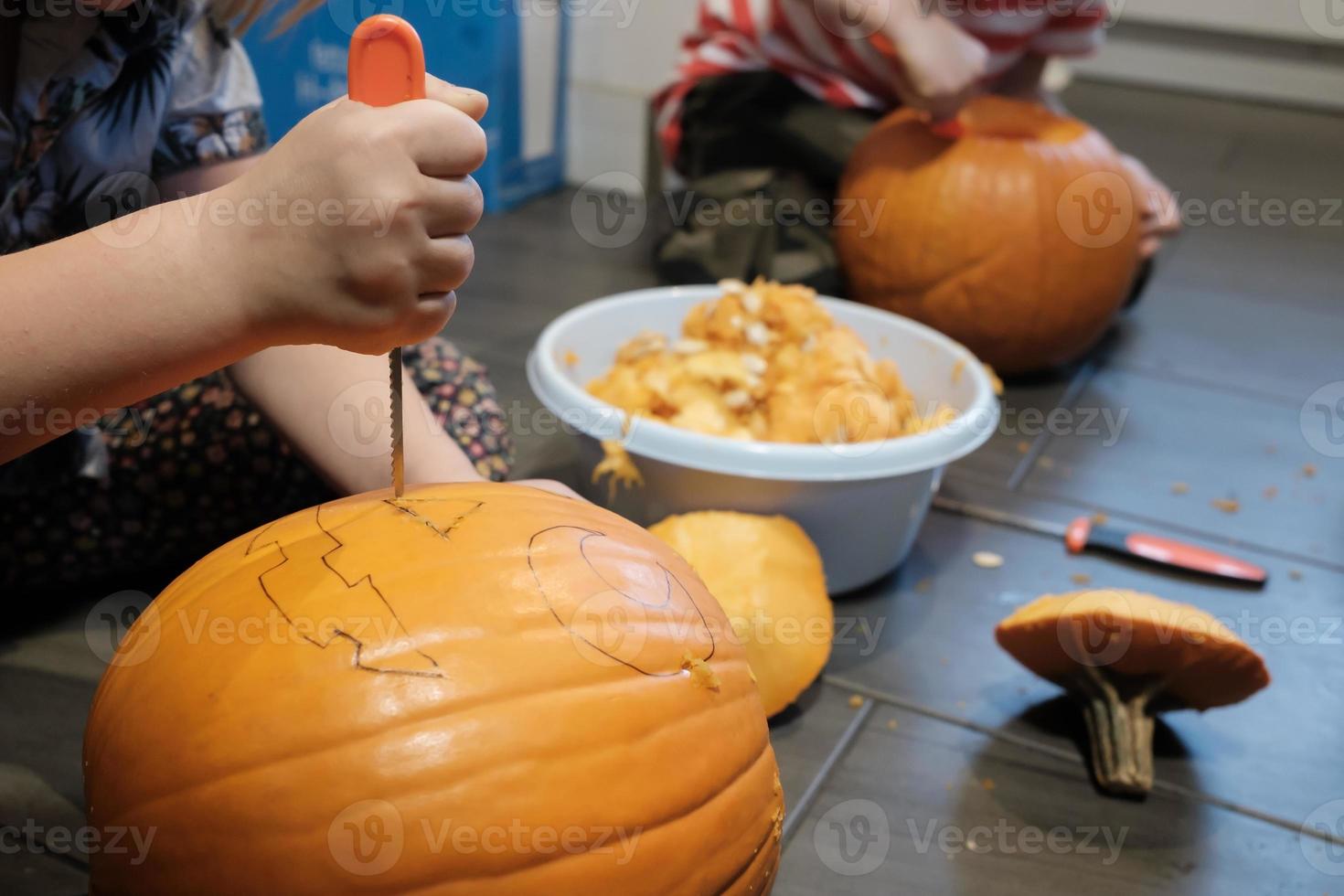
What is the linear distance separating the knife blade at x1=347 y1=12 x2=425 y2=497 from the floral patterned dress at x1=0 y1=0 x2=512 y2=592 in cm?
30

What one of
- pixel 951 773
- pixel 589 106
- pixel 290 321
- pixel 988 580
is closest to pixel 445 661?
pixel 290 321

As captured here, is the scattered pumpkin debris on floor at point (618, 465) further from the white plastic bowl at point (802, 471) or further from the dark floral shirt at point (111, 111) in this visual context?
the dark floral shirt at point (111, 111)

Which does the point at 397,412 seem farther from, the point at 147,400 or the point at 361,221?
the point at 147,400

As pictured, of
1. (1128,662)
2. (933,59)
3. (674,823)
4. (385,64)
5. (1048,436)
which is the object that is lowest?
(1048,436)

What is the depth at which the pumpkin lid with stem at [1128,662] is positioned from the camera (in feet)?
2.60

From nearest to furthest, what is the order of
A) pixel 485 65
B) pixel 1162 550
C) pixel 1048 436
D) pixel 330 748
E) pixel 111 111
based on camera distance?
pixel 330 748 < pixel 111 111 < pixel 1162 550 < pixel 1048 436 < pixel 485 65

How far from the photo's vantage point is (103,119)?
0.80 metres

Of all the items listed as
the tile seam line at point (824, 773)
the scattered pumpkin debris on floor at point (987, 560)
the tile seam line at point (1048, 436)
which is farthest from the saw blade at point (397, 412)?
the tile seam line at point (1048, 436)

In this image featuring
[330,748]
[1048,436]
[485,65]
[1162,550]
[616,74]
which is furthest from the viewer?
[616,74]

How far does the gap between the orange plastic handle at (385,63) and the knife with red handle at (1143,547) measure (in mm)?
837

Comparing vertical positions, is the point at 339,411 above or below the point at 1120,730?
above

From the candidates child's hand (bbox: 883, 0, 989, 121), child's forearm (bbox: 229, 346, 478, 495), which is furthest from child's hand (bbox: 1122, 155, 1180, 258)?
child's forearm (bbox: 229, 346, 478, 495)

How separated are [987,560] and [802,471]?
0.28 m

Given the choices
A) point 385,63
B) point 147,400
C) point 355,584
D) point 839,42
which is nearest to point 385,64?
point 385,63
